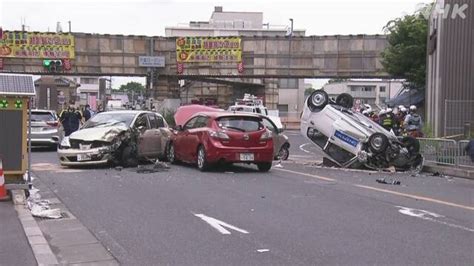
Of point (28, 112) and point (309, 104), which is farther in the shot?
point (309, 104)

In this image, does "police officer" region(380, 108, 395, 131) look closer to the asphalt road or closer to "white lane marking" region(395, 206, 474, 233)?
the asphalt road

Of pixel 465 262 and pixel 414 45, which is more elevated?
pixel 414 45

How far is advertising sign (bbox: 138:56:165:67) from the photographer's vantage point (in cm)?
4828

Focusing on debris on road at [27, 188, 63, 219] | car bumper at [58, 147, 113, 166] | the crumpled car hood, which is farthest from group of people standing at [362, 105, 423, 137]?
debris on road at [27, 188, 63, 219]

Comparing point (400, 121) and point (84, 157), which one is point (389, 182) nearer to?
point (84, 157)

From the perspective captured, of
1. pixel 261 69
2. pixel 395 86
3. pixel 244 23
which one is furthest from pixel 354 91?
pixel 261 69

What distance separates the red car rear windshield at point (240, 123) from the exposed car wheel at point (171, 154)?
2.37m

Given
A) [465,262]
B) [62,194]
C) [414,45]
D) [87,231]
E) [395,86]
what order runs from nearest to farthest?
[465,262] < [87,231] < [62,194] < [414,45] < [395,86]

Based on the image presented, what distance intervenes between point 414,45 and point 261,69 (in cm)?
1560

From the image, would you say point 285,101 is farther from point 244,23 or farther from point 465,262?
point 465,262

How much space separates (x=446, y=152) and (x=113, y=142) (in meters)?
8.65

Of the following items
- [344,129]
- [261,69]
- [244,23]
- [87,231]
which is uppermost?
[244,23]

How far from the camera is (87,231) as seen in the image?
8.28m

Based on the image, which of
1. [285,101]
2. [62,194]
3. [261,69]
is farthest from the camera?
[285,101]
